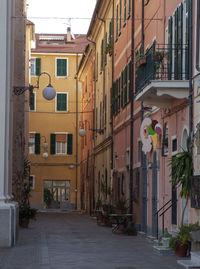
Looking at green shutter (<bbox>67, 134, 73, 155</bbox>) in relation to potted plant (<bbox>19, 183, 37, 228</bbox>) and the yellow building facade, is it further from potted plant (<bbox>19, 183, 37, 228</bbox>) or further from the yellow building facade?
potted plant (<bbox>19, 183, 37, 228</bbox>)

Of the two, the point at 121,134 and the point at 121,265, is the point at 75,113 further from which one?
the point at 121,265

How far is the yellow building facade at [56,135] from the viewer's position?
55.4 metres

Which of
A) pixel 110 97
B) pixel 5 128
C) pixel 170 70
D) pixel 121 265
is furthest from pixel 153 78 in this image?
pixel 110 97

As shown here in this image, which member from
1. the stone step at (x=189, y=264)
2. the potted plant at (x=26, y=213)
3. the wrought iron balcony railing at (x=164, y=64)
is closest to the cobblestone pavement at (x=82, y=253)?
the stone step at (x=189, y=264)

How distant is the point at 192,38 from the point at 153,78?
2.11 meters

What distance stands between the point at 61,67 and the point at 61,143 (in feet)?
20.1

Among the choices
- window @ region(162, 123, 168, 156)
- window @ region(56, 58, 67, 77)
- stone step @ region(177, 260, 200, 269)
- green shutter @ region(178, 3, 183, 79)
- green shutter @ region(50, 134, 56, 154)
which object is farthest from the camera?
window @ region(56, 58, 67, 77)

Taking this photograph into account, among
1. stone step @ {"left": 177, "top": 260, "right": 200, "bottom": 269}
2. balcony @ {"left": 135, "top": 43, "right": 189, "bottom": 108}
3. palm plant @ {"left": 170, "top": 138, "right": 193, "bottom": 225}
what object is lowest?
stone step @ {"left": 177, "top": 260, "right": 200, "bottom": 269}

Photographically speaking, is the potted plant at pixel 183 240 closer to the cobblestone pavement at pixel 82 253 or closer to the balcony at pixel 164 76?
the cobblestone pavement at pixel 82 253

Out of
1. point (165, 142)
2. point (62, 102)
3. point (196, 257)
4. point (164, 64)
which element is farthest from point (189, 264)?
point (62, 102)

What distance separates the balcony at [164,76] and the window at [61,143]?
35.1 m

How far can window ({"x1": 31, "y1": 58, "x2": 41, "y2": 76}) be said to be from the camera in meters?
56.3

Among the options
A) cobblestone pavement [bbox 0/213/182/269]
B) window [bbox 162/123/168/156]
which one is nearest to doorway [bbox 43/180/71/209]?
cobblestone pavement [bbox 0/213/182/269]

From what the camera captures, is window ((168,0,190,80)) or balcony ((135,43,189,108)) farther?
balcony ((135,43,189,108))
